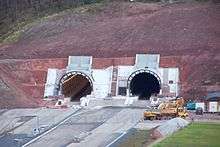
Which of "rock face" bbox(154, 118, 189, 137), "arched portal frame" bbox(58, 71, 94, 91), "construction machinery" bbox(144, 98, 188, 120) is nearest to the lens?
"rock face" bbox(154, 118, 189, 137)

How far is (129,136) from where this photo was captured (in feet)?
179

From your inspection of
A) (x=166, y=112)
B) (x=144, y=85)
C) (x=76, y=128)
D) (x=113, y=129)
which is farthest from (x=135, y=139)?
(x=144, y=85)

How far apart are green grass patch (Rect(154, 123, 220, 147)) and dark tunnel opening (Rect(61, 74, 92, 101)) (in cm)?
2212

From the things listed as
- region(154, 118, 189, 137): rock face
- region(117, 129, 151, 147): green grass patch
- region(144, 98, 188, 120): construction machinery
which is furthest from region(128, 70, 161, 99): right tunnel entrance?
region(117, 129, 151, 147): green grass patch

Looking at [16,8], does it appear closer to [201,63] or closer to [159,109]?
[201,63]

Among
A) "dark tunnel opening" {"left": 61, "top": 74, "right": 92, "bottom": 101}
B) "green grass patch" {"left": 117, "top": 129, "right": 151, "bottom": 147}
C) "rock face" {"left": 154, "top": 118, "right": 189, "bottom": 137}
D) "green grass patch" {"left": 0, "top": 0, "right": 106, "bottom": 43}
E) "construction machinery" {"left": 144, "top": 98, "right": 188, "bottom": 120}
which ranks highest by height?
"green grass patch" {"left": 0, "top": 0, "right": 106, "bottom": 43}

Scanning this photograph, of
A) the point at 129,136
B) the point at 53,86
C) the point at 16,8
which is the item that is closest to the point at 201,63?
the point at 53,86

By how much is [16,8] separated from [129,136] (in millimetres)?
50100

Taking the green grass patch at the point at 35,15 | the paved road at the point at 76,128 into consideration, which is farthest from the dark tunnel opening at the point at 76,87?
the green grass patch at the point at 35,15

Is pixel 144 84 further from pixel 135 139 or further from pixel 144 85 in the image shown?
pixel 135 139

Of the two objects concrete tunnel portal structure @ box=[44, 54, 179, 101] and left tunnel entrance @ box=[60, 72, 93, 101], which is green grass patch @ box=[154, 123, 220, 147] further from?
left tunnel entrance @ box=[60, 72, 93, 101]

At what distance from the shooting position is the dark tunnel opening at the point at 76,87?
7650 cm

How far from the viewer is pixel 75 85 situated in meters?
78.9

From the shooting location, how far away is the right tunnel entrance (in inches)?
2926
